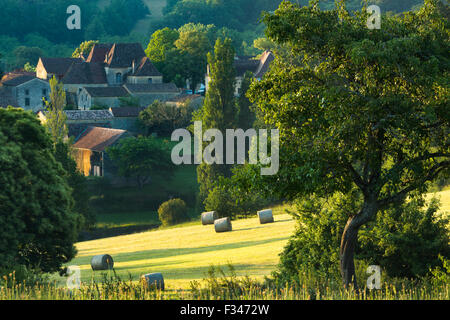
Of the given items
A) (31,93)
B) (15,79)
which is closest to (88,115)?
(31,93)

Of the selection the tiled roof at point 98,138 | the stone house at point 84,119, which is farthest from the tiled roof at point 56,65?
the tiled roof at point 98,138

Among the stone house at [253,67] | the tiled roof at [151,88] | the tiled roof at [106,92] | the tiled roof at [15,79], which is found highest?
the stone house at [253,67]

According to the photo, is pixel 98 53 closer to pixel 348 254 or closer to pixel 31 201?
pixel 31 201

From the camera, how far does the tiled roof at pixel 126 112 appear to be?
103500 mm

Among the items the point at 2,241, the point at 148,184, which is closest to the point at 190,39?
the point at 148,184

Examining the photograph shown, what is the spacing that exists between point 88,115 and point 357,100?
86135 millimetres

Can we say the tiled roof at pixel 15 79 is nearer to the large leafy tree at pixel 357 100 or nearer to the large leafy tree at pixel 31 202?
the large leafy tree at pixel 31 202

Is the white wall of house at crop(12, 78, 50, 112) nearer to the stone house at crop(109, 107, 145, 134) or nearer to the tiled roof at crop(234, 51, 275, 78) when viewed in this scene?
the stone house at crop(109, 107, 145, 134)

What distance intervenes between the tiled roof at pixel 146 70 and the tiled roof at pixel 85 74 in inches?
275

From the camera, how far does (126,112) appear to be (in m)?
104

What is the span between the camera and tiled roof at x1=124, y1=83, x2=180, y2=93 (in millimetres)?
121625

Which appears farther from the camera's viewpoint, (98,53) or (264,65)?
(98,53)

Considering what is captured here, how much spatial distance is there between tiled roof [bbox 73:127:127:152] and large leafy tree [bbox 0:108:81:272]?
56.8 metres

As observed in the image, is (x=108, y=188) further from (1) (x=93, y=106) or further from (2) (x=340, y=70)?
(2) (x=340, y=70)
